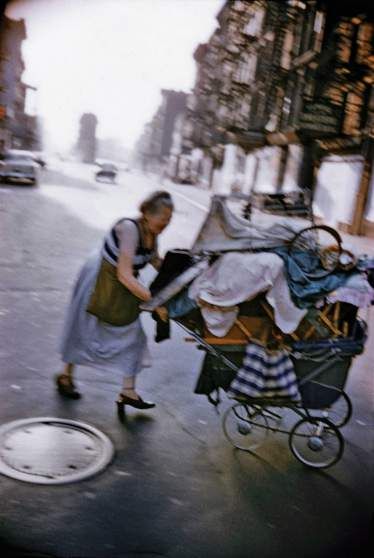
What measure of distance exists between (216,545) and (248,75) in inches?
1769

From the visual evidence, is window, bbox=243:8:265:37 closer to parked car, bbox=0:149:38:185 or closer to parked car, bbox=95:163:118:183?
parked car, bbox=95:163:118:183

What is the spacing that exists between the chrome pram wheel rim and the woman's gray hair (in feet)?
5.71

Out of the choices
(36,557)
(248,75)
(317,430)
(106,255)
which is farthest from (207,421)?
(248,75)

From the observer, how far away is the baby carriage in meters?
4.36

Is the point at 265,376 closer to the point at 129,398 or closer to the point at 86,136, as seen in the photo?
the point at 129,398

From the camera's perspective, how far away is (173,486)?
12.9ft

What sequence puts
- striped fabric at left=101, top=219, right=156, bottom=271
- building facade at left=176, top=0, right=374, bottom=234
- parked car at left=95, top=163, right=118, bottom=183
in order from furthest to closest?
1. parked car at left=95, top=163, right=118, bottom=183
2. building facade at left=176, top=0, right=374, bottom=234
3. striped fabric at left=101, top=219, right=156, bottom=271

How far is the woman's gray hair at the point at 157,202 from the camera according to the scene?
447 cm

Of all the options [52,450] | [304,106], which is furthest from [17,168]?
[52,450]

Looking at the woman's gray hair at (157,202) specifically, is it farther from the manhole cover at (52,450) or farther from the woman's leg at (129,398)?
the manhole cover at (52,450)

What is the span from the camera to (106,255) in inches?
186

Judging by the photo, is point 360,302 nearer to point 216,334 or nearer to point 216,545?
point 216,334

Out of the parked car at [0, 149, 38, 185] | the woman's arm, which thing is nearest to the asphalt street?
the woman's arm

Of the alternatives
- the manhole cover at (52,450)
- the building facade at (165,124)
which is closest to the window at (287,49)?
the manhole cover at (52,450)
